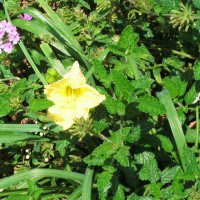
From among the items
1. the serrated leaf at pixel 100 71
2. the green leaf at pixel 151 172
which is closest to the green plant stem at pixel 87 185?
the green leaf at pixel 151 172

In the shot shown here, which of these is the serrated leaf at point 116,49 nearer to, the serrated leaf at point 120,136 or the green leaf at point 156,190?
the serrated leaf at point 120,136

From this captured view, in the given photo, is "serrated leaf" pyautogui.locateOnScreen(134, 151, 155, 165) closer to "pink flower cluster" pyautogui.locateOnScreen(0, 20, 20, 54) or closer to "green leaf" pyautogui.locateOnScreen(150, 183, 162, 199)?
"green leaf" pyautogui.locateOnScreen(150, 183, 162, 199)

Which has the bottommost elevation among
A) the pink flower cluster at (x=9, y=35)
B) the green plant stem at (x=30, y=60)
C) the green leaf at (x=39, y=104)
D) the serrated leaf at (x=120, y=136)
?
the serrated leaf at (x=120, y=136)

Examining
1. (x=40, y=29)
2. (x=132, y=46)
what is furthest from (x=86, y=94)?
(x=40, y=29)

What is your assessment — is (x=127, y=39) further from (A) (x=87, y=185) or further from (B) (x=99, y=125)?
(A) (x=87, y=185)

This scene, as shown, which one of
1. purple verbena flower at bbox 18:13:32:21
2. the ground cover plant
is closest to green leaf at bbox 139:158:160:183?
the ground cover plant

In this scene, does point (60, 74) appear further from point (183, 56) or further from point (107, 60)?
point (183, 56)
